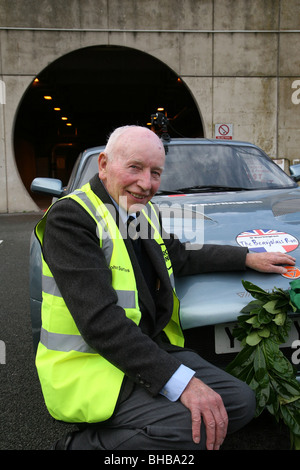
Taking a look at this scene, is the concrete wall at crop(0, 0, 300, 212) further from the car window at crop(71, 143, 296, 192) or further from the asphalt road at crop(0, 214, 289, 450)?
the car window at crop(71, 143, 296, 192)

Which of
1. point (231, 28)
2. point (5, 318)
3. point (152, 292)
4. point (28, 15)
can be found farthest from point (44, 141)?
point (152, 292)

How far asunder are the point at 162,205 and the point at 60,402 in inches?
62.0

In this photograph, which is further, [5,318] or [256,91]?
[256,91]

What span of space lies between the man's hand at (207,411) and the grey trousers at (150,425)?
26 mm

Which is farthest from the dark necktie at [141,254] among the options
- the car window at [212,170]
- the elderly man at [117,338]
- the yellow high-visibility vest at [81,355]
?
the car window at [212,170]

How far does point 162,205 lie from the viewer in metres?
2.79

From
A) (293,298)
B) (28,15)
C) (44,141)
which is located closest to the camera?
(293,298)

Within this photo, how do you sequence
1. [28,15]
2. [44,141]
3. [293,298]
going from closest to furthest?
1. [293,298]
2. [28,15]
3. [44,141]

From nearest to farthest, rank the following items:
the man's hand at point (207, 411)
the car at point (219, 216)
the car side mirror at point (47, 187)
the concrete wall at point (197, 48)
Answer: the man's hand at point (207, 411) → the car at point (219, 216) → the car side mirror at point (47, 187) → the concrete wall at point (197, 48)

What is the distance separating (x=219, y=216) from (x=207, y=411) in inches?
→ 52.3

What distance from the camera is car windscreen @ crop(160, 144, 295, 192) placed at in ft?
10.7

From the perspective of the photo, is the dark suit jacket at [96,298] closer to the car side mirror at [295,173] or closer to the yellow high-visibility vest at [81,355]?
the yellow high-visibility vest at [81,355]

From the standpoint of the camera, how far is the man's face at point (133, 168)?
1.63m
